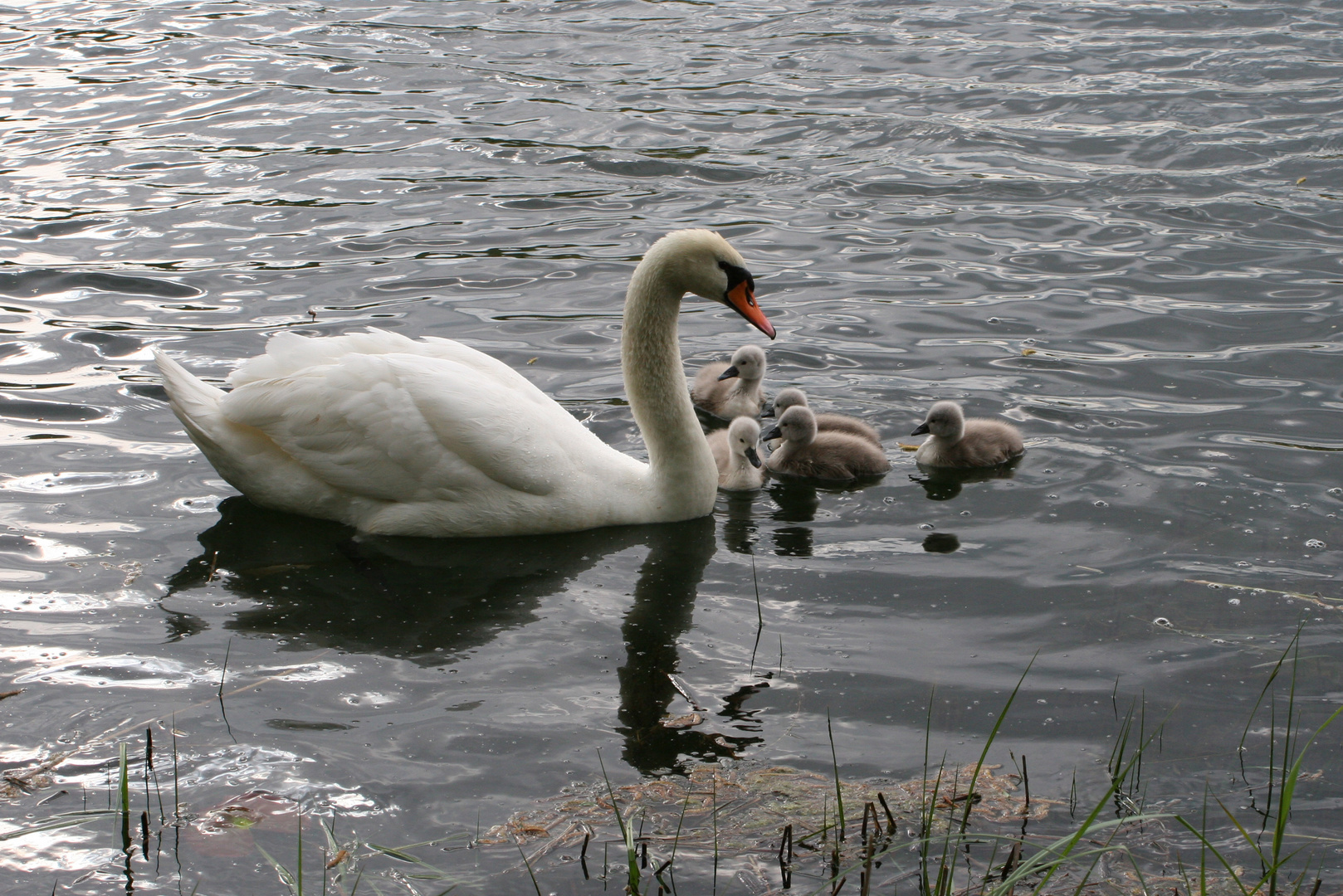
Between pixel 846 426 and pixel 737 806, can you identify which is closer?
pixel 737 806

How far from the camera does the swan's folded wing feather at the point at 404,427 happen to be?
5.98 m

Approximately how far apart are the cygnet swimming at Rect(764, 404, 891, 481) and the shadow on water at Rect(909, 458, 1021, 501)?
0.24 meters

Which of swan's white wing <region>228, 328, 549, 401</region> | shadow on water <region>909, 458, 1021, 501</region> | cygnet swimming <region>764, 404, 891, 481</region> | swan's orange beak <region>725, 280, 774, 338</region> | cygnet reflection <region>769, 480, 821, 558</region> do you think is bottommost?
cygnet reflection <region>769, 480, 821, 558</region>

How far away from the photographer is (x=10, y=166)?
12.5 meters

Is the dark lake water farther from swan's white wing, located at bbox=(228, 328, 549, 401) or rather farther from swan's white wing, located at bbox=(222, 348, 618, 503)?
swan's white wing, located at bbox=(228, 328, 549, 401)

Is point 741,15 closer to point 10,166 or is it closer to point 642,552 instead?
point 10,166

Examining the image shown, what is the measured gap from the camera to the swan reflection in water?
511 centimetres

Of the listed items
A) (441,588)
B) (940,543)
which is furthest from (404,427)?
(940,543)

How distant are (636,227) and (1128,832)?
7.66 m

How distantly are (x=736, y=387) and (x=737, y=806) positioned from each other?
13.5 ft

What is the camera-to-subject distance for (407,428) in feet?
19.6

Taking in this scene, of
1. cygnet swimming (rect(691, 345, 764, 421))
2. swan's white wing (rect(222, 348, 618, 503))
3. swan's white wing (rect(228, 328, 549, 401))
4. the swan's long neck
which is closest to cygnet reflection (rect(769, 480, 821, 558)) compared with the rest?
the swan's long neck

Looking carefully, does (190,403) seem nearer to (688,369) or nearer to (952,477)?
(688,369)

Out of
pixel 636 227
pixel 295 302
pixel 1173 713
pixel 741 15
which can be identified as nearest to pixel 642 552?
pixel 1173 713
